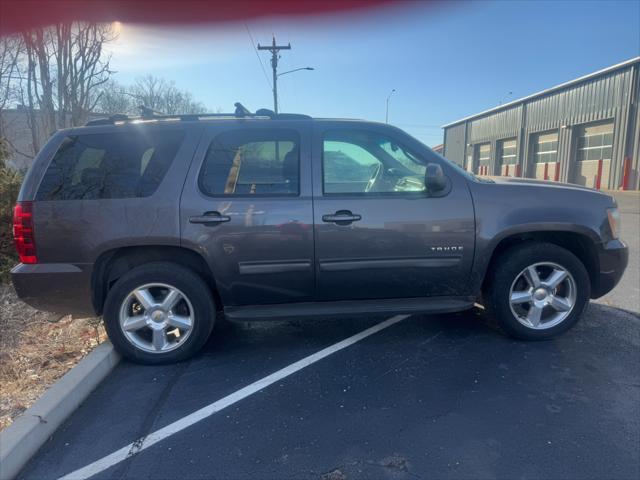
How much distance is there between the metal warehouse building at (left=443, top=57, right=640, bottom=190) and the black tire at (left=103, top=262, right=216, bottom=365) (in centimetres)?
2502

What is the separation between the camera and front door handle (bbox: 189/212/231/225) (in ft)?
11.0

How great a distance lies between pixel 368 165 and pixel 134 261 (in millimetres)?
2111

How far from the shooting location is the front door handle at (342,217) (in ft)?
11.2

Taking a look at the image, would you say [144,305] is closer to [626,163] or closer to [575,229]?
[575,229]

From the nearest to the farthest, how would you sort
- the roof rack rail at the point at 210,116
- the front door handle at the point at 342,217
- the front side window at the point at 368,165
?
the front door handle at the point at 342,217, the front side window at the point at 368,165, the roof rack rail at the point at 210,116

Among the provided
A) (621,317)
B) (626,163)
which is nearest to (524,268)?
(621,317)

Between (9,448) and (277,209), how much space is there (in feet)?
7.16

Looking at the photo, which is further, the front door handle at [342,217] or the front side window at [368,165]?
the front side window at [368,165]

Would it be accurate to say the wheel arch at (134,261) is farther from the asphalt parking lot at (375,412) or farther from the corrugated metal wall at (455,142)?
the corrugated metal wall at (455,142)

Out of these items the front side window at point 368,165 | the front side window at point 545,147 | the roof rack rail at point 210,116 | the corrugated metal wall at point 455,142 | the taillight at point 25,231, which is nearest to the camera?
the taillight at point 25,231

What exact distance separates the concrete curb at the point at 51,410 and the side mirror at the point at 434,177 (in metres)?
2.92

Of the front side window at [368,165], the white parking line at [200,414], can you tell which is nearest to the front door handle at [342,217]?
the front side window at [368,165]

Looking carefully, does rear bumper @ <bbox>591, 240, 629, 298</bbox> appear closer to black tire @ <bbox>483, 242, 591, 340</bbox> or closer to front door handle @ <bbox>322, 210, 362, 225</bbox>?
black tire @ <bbox>483, 242, 591, 340</bbox>

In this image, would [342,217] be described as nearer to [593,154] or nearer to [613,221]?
[613,221]
